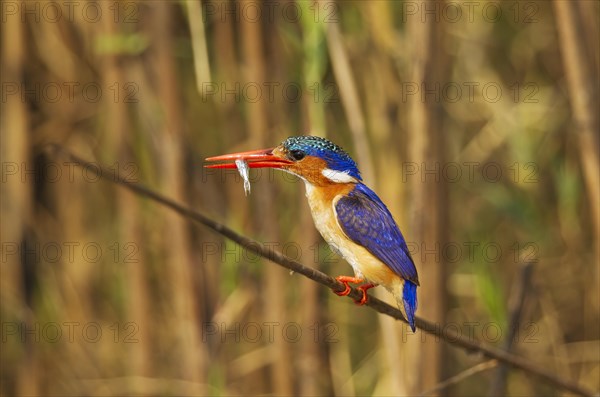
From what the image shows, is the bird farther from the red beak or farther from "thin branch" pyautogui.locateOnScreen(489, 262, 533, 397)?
"thin branch" pyautogui.locateOnScreen(489, 262, 533, 397)

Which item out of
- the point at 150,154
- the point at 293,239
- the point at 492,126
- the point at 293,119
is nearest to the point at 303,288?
the point at 293,239

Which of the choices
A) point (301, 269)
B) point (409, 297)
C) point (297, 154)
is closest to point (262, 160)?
point (297, 154)

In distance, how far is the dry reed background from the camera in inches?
108

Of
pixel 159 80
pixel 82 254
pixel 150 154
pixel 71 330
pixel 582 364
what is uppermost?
pixel 159 80

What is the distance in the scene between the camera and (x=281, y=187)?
3549 mm

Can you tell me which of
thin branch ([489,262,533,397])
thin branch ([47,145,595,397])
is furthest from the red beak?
thin branch ([489,262,533,397])

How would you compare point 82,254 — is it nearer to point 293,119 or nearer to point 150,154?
point 150,154

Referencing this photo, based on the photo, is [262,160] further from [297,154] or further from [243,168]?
[243,168]

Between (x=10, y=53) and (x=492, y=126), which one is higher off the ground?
(x=10, y=53)

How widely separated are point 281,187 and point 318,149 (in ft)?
4.00

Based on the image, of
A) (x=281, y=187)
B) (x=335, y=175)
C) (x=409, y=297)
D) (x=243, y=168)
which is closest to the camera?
(x=243, y=168)

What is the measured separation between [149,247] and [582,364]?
204 cm

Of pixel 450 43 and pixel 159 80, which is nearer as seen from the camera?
pixel 159 80

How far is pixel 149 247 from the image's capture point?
3961 millimetres
